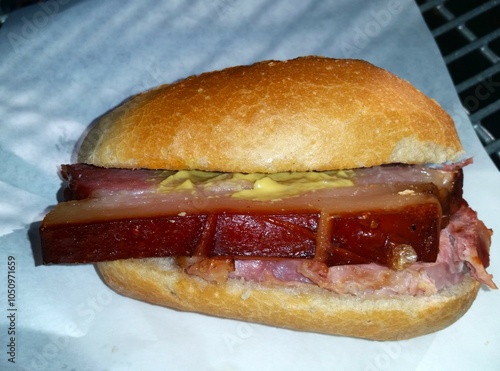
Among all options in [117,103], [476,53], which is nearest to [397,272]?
[117,103]

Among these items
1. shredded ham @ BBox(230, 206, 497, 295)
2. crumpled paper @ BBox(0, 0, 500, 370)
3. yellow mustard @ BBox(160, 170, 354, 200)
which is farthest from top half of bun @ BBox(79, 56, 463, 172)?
crumpled paper @ BBox(0, 0, 500, 370)

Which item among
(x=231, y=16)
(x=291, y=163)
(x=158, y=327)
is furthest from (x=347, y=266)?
(x=231, y=16)

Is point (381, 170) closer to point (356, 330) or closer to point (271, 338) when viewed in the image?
→ point (356, 330)

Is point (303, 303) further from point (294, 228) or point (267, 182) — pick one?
point (267, 182)

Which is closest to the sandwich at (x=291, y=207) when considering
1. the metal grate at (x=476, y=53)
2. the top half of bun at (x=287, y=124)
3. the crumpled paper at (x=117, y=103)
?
the top half of bun at (x=287, y=124)

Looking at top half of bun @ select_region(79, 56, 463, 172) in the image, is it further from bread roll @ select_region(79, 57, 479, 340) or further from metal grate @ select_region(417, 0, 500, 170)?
metal grate @ select_region(417, 0, 500, 170)

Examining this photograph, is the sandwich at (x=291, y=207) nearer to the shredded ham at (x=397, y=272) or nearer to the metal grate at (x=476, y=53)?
the shredded ham at (x=397, y=272)

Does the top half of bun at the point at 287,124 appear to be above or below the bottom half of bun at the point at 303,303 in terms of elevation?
above
